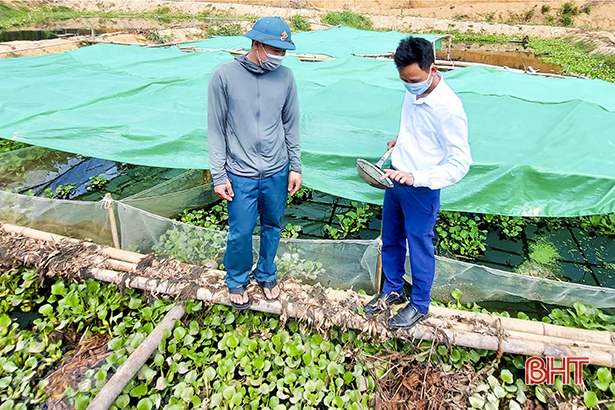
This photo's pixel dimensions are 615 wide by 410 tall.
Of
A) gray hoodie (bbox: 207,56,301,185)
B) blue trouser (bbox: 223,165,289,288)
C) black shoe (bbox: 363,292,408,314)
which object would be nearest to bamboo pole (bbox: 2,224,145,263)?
blue trouser (bbox: 223,165,289,288)

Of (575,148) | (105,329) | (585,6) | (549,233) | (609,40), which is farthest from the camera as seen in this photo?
(585,6)

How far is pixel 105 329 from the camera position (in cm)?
306

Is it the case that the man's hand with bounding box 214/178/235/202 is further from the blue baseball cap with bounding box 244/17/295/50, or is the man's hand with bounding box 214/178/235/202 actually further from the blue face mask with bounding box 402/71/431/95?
the blue face mask with bounding box 402/71/431/95

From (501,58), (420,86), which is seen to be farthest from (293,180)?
(501,58)

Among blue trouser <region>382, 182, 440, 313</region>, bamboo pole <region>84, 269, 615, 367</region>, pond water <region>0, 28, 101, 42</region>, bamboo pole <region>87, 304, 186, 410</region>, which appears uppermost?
pond water <region>0, 28, 101, 42</region>

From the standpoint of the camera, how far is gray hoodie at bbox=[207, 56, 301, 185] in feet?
7.02

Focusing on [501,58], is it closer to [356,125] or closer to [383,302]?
[356,125]

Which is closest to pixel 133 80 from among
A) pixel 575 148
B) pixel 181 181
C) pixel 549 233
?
pixel 181 181

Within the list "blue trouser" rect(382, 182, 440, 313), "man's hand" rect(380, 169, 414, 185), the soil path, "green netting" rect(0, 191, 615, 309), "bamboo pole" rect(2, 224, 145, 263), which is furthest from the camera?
the soil path

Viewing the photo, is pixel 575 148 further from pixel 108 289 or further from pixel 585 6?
pixel 585 6

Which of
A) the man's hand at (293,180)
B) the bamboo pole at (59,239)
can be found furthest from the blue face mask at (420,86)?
the bamboo pole at (59,239)

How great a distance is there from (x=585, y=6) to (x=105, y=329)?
39.3 meters

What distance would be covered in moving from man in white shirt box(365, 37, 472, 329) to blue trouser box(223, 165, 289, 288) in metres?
0.70

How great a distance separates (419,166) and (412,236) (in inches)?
16.8
